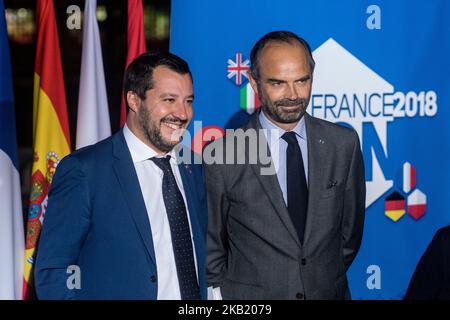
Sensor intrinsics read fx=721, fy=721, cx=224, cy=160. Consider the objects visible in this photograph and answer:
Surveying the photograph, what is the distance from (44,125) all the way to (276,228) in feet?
4.89

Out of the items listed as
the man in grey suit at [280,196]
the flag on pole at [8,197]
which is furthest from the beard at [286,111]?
the flag on pole at [8,197]

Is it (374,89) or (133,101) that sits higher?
(374,89)

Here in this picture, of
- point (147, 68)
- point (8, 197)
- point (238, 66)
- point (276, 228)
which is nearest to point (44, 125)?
point (8, 197)

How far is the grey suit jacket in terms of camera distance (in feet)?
9.65

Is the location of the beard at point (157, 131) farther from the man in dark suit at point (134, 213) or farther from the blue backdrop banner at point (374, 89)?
the blue backdrop banner at point (374, 89)

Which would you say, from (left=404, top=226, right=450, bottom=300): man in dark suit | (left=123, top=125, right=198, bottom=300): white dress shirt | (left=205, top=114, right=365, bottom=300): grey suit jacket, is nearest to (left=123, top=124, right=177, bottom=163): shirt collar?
(left=123, top=125, right=198, bottom=300): white dress shirt

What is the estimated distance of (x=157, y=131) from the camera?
274 centimetres

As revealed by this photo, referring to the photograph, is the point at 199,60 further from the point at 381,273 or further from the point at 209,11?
the point at 381,273

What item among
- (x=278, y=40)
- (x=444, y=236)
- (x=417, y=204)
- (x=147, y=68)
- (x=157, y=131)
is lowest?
(x=444, y=236)

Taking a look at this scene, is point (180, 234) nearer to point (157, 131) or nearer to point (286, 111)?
point (157, 131)

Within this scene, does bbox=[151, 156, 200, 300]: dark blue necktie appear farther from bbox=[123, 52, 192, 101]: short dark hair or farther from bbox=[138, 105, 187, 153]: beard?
bbox=[123, 52, 192, 101]: short dark hair

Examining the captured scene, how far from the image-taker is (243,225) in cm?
299

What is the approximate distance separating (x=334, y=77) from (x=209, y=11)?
0.78 m

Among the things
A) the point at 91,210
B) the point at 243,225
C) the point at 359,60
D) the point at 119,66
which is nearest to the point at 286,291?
the point at 243,225
